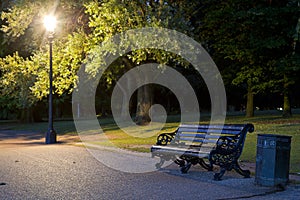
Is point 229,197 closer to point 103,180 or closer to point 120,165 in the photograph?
point 103,180

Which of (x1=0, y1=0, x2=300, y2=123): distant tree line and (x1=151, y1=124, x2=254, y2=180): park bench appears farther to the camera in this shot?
(x1=0, y1=0, x2=300, y2=123): distant tree line

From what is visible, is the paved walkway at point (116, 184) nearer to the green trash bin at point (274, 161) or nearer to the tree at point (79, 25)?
the green trash bin at point (274, 161)

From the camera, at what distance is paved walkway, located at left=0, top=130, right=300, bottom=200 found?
25.3 ft

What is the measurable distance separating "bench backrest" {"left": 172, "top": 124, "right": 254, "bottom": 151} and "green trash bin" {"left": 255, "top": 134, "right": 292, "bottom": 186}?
78 centimetres

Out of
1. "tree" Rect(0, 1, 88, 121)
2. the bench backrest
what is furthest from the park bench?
"tree" Rect(0, 1, 88, 121)

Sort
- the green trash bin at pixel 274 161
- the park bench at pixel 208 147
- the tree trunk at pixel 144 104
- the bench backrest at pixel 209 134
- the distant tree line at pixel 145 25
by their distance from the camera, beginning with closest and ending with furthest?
the green trash bin at pixel 274 161 → the park bench at pixel 208 147 → the bench backrest at pixel 209 134 → the distant tree line at pixel 145 25 → the tree trunk at pixel 144 104

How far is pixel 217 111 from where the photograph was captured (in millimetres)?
45781

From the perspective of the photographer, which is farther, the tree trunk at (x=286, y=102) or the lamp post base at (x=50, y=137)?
the tree trunk at (x=286, y=102)

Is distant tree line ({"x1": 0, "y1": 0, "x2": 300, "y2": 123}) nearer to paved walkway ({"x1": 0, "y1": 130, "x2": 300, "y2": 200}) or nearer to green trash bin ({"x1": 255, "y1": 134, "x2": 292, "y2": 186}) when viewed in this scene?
green trash bin ({"x1": 255, "y1": 134, "x2": 292, "y2": 186})

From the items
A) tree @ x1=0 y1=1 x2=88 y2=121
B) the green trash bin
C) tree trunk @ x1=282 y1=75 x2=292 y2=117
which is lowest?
the green trash bin

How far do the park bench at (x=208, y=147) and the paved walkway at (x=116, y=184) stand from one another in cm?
26

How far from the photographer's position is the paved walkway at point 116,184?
7.72 meters

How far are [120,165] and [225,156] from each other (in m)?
3.42

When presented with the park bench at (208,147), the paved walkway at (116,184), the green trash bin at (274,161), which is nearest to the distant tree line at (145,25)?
the park bench at (208,147)
